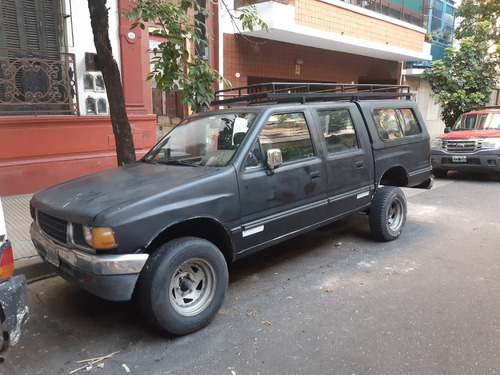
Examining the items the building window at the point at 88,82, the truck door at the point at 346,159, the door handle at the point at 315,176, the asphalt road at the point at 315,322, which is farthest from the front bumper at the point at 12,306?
the building window at the point at 88,82

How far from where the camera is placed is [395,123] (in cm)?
552

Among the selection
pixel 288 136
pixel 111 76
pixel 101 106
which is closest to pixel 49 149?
pixel 101 106

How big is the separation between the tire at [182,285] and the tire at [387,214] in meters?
2.53

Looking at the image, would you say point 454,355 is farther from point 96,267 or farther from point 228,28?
point 228,28

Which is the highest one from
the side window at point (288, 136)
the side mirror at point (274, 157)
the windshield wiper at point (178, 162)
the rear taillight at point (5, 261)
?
the side window at point (288, 136)

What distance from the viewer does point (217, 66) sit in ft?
34.7

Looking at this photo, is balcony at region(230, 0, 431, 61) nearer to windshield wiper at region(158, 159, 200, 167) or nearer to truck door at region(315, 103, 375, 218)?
truck door at region(315, 103, 375, 218)

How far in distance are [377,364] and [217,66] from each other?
30.0ft

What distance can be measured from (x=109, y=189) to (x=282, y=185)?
1.60 metres

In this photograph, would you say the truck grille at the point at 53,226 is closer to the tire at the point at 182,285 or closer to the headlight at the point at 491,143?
the tire at the point at 182,285

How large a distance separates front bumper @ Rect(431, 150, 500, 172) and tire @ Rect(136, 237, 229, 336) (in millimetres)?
8354

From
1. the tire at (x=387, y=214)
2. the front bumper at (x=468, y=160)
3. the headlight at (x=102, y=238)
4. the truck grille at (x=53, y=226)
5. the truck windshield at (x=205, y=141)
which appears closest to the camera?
the headlight at (x=102, y=238)

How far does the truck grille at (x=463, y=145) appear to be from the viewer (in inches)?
376

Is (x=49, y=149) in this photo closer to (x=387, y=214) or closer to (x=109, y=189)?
(x=109, y=189)
